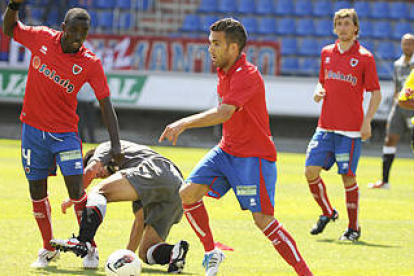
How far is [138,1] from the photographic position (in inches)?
1001

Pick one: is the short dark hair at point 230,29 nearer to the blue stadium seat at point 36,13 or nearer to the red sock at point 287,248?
the red sock at point 287,248

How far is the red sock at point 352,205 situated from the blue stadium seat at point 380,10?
18.2 meters

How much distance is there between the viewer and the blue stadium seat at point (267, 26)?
2527cm

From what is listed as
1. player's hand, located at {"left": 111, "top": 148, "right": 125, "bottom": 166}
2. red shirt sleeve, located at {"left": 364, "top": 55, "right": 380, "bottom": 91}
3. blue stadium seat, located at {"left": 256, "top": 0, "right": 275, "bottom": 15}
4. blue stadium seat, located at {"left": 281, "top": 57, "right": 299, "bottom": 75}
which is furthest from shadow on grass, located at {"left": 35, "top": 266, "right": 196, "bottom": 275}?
blue stadium seat, located at {"left": 256, "top": 0, "right": 275, "bottom": 15}

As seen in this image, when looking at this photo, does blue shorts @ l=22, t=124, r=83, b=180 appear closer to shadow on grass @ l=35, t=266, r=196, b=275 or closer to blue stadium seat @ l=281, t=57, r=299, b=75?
shadow on grass @ l=35, t=266, r=196, b=275

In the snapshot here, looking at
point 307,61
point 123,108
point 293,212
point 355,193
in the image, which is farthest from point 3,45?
point 355,193

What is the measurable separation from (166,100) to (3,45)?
17.1ft

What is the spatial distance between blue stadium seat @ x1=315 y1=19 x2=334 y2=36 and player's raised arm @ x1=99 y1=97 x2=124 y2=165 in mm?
19746

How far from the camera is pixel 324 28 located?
25250mm

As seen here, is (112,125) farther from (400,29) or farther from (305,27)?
(400,29)

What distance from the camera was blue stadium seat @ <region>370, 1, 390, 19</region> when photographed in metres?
25.8

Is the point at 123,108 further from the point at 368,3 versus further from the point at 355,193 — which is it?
the point at 355,193

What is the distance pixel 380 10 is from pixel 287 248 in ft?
71.1

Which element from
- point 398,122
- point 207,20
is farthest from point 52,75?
point 207,20
